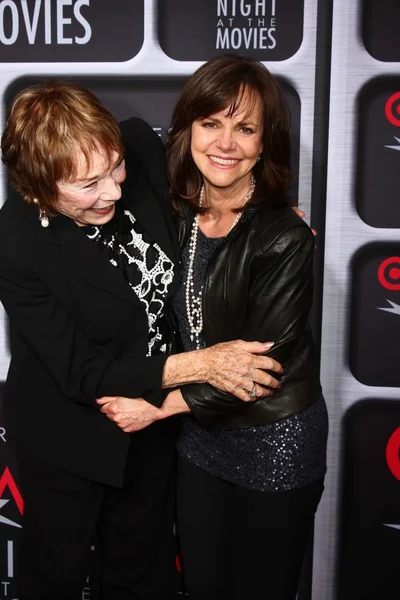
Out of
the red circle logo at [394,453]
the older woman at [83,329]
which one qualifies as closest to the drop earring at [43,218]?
the older woman at [83,329]

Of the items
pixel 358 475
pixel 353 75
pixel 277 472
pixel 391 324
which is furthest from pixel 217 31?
pixel 358 475

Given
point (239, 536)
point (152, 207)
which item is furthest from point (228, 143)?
point (239, 536)

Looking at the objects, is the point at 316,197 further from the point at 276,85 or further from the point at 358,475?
the point at 358,475

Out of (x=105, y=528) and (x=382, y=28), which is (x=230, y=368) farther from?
(x=382, y=28)

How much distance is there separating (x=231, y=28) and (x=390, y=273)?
29.4 inches

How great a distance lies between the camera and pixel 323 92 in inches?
72.4

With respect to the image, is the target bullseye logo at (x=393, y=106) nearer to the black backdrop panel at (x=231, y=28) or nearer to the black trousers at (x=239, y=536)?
the black backdrop panel at (x=231, y=28)

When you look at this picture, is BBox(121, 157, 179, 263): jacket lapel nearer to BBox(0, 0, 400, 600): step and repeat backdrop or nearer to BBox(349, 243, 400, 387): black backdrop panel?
BBox(0, 0, 400, 600): step and repeat backdrop

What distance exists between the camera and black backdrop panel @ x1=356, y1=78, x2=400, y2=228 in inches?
72.0

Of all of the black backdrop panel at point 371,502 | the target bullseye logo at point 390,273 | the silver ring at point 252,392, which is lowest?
the black backdrop panel at point 371,502

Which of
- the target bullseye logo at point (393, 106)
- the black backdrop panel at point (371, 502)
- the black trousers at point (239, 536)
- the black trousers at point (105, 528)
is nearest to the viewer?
the black trousers at point (239, 536)

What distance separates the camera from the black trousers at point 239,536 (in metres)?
1.59

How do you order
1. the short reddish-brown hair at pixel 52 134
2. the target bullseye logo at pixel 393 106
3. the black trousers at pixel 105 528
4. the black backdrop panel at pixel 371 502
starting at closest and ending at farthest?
the short reddish-brown hair at pixel 52 134, the black trousers at pixel 105 528, the target bullseye logo at pixel 393 106, the black backdrop panel at pixel 371 502

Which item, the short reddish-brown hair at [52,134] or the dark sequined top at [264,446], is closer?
the short reddish-brown hair at [52,134]
